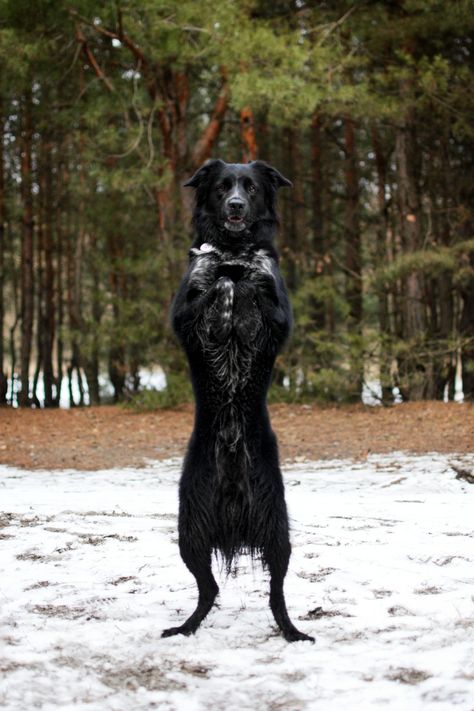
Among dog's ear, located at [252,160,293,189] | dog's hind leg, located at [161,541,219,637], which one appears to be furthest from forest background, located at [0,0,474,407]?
dog's hind leg, located at [161,541,219,637]

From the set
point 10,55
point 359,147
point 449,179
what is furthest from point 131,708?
point 359,147

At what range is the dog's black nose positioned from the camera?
4.02m

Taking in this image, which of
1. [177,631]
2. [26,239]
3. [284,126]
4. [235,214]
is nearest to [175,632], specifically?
[177,631]

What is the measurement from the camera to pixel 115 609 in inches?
179

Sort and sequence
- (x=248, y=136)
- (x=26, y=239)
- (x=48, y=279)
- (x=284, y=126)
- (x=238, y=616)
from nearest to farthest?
1. (x=238, y=616)
2. (x=248, y=136)
3. (x=284, y=126)
4. (x=26, y=239)
5. (x=48, y=279)

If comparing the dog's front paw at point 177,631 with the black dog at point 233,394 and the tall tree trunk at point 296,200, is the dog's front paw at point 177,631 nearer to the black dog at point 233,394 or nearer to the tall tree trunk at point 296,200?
the black dog at point 233,394

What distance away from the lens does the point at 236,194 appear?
4.07 metres

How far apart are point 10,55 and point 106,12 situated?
2123 mm

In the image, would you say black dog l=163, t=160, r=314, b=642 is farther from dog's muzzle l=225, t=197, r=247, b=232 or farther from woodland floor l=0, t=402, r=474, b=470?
woodland floor l=0, t=402, r=474, b=470

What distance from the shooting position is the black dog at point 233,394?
407 centimetres

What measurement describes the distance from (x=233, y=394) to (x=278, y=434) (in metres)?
10.2

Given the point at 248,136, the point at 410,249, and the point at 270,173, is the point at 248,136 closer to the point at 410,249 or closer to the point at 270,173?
the point at 410,249

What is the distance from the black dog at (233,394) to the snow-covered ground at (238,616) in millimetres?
317

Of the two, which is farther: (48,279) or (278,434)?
(48,279)
